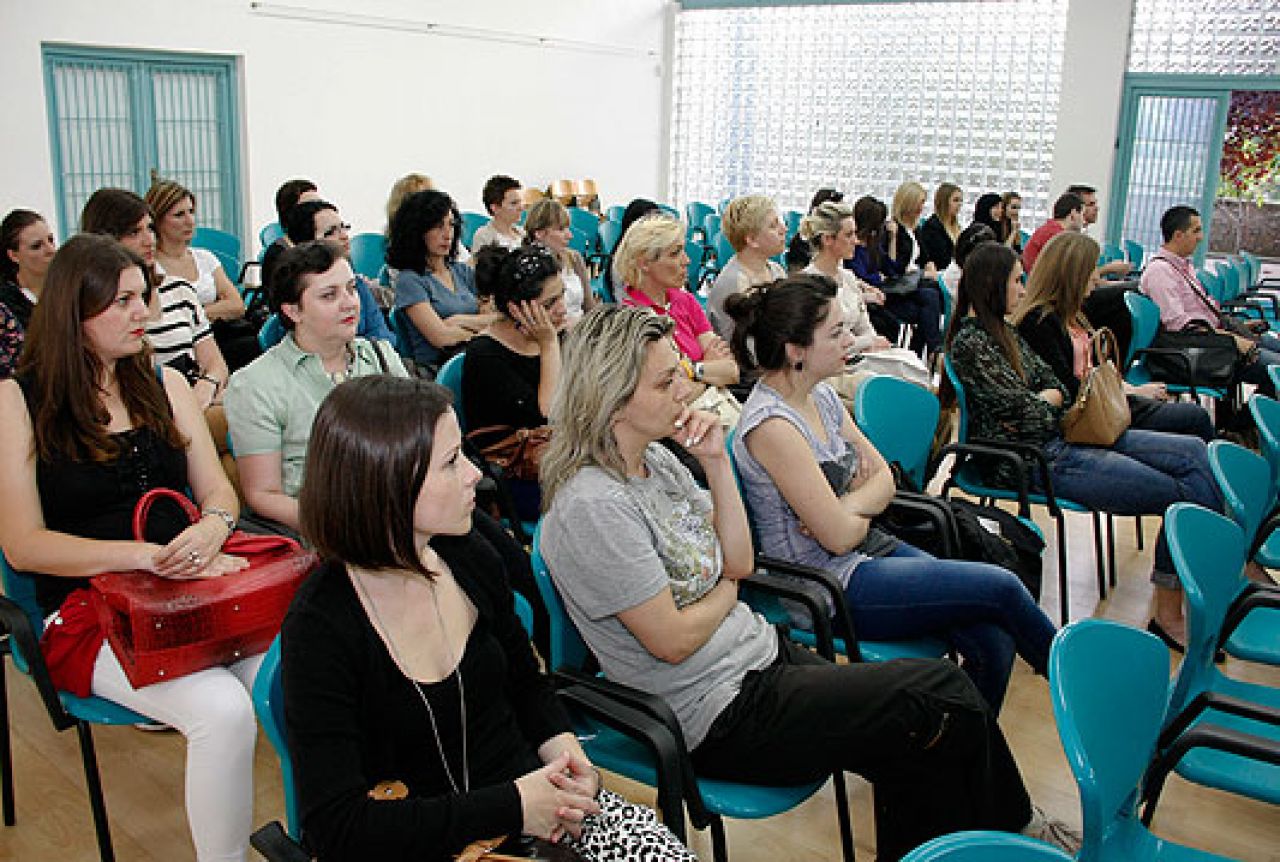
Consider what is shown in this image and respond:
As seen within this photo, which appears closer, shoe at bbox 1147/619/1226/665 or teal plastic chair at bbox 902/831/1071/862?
teal plastic chair at bbox 902/831/1071/862

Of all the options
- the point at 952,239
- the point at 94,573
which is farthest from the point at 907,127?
the point at 94,573

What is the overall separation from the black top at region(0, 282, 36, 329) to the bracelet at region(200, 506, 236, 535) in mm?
1596

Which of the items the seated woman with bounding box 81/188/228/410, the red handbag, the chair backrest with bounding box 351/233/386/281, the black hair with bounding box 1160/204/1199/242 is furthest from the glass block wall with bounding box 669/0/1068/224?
the red handbag

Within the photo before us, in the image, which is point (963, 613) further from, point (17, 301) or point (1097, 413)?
point (17, 301)

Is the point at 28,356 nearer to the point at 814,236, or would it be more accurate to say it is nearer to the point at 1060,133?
the point at 814,236

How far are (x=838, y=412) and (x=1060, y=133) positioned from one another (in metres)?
8.45

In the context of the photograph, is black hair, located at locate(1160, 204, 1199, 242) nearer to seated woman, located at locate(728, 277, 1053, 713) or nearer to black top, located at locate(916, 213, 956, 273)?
black top, located at locate(916, 213, 956, 273)

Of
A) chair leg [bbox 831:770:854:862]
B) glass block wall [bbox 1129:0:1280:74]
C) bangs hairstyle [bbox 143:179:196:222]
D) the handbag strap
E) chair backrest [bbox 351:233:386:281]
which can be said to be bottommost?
chair leg [bbox 831:770:854:862]

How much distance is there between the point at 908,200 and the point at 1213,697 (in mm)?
6417

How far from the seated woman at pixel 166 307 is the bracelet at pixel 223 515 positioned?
128cm

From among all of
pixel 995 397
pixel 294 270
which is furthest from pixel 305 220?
pixel 995 397

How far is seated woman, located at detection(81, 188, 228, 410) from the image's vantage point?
3881mm

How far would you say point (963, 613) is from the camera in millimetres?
2688

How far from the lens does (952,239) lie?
8203 mm
